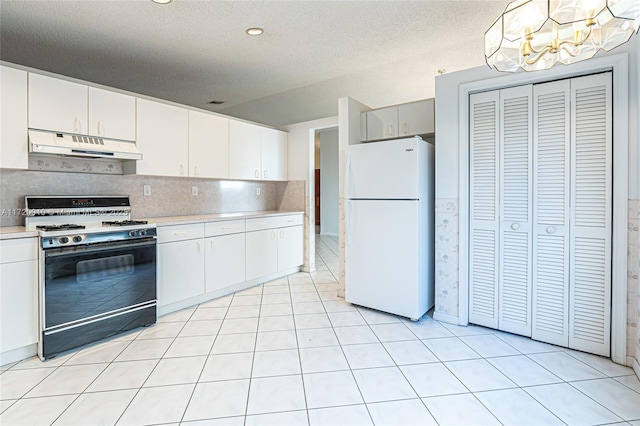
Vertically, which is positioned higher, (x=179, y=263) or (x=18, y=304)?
(x=179, y=263)

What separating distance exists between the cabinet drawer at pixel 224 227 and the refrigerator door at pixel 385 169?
1.35m

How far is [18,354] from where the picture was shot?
2.19 m

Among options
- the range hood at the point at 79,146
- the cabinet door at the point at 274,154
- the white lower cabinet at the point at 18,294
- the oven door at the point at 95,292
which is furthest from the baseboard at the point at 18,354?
the cabinet door at the point at 274,154

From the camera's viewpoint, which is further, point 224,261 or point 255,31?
point 224,261

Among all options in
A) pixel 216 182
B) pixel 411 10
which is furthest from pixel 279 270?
pixel 411 10

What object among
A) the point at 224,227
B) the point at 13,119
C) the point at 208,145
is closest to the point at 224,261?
the point at 224,227

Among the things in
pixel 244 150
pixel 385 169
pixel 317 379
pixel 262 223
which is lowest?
pixel 317 379

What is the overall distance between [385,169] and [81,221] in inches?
111

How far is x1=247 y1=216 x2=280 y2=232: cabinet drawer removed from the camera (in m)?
3.84

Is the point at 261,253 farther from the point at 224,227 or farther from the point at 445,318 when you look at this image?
the point at 445,318

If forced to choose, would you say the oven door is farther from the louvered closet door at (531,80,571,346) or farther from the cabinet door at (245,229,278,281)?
the louvered closet door at (531,80,571,346)

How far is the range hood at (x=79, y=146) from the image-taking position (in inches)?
95.2

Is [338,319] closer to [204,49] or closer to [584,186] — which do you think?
[584,186]

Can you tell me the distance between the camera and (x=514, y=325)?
102 inches
